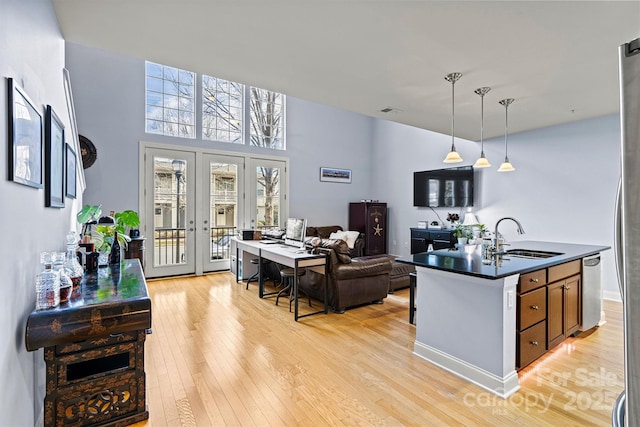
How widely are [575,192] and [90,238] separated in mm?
6188

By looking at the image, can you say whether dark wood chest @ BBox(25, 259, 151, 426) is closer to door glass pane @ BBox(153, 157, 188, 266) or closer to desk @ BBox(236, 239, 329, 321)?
desk @ BBox(236, 239, 329, 321)

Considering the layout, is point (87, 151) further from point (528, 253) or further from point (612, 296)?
point (612, 296)

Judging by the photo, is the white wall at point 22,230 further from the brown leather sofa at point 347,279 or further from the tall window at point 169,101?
the tall window at point 169,101

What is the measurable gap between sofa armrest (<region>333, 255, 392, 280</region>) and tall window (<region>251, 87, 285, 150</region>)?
3.86 m

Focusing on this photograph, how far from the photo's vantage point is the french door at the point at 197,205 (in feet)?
18.1

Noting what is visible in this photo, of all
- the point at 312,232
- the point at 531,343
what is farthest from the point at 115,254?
the point at 312,232

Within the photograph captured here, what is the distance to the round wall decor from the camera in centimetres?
473

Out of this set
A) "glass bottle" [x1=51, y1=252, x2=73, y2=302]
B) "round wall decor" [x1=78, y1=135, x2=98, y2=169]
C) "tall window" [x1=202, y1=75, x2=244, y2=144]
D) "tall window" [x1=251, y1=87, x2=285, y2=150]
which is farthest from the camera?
"tall window" [x1=251, y1=87, x2=285, y2=150]

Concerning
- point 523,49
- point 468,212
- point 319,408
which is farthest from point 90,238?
point 468,212

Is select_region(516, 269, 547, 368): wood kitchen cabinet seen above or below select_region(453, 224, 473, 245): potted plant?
below

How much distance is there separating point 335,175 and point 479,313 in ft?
19.2

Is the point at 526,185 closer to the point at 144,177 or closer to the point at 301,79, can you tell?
the point at 301,79

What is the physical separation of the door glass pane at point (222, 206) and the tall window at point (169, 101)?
89 cm

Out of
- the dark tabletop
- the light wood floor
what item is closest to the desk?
the light wood floor
